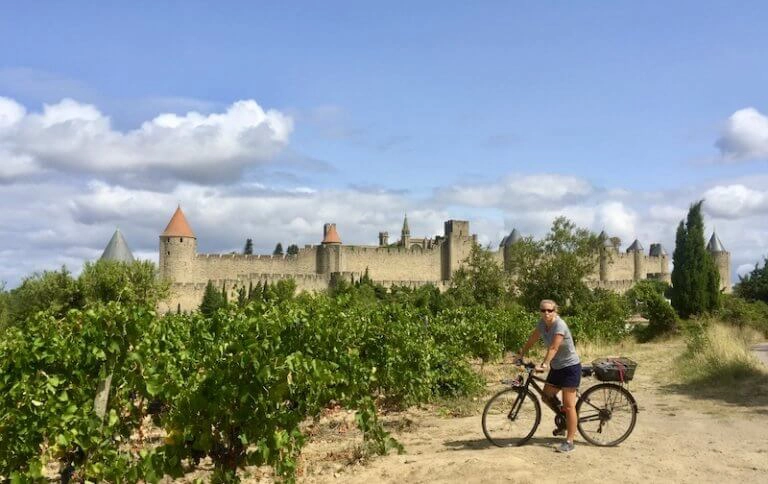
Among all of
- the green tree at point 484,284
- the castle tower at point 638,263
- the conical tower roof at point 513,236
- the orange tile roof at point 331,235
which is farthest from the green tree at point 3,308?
the castle tower at point 638,263

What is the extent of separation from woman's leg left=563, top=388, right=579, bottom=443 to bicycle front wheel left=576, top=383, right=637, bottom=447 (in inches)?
9.4

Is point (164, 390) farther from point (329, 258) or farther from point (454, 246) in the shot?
point (454, 246)

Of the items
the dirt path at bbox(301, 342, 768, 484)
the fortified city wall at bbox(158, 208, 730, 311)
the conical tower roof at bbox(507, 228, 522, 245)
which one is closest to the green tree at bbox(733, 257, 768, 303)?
the fortified city wall at bbox(158, 208, 730, 311)

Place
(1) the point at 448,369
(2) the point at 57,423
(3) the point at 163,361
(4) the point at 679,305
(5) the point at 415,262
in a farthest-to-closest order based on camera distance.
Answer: (5) the point at 415,262 < (4) the point at 679,305 < (1) the point at 448,369 < (3) the point at 163,361 < (2) the point at 57,423

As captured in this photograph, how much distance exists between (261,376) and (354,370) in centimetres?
204

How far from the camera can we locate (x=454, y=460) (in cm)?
618

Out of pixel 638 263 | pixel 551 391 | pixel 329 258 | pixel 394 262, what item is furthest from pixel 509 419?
pixel 638 263

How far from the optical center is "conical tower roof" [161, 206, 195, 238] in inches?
2018

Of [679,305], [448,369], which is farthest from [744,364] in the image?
[679,305]

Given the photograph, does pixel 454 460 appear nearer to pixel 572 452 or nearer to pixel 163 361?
pixel 572 452

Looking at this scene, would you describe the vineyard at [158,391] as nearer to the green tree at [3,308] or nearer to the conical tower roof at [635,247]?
the green tree at [3,308]

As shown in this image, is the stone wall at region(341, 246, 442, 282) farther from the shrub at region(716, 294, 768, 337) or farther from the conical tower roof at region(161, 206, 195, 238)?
the shrub at region(716, 294, 768, 337)

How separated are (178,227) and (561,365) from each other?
48170 mm

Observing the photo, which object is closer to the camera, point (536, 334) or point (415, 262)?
point (536, 334)
